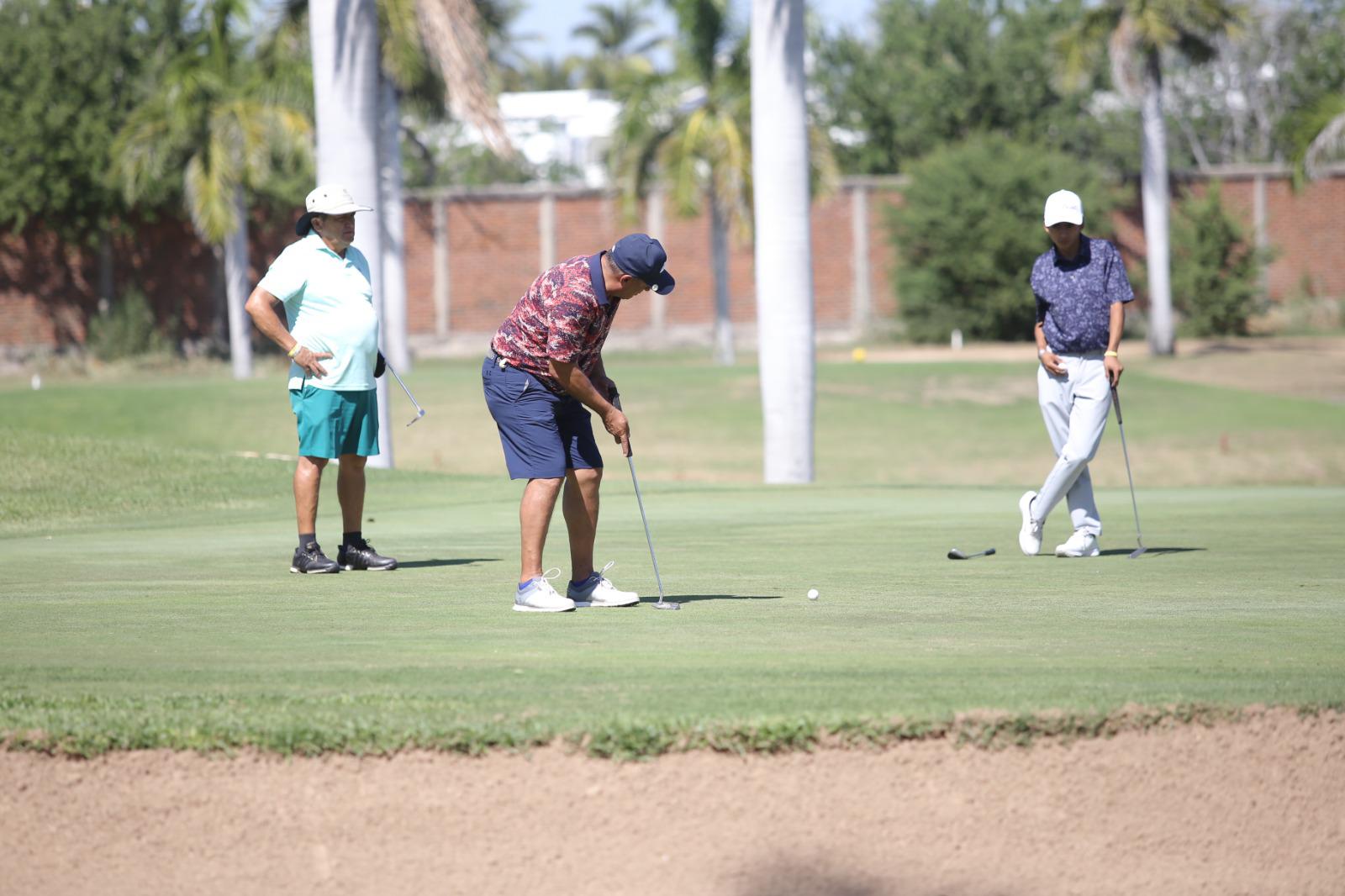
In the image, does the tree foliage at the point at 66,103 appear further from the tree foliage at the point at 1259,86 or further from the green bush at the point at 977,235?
the tree foliage at the point at 1259,86

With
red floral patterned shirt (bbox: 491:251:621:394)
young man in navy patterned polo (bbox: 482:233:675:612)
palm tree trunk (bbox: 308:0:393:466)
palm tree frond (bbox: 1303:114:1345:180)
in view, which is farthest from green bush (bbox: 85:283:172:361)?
red floral patterned shirt (bbox: 491:251:621:394)

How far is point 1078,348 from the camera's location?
416 inches

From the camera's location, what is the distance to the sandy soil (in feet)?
17.0

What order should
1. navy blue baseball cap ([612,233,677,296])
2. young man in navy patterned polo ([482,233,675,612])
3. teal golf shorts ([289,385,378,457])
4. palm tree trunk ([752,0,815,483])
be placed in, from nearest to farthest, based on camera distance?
navy blue baseball cap ([612,233,677,296]) → young man in navy patterned polo ([482,233,675,612]) → teal golf shorts ([289,385,378,457]) → palm tree trunk ([752,0,815,483])

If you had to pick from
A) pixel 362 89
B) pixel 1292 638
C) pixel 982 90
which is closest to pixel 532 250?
pixel 982 90

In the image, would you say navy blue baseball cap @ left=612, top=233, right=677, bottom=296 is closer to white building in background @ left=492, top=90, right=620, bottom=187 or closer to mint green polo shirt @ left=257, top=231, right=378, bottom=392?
mint green polo shirt @ left=257, top=231, right=378, bottom=392

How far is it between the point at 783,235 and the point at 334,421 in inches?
424

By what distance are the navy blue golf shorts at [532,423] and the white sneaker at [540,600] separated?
516 millimetres

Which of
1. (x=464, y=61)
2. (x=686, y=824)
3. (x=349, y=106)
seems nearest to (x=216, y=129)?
(x=464, y=61)

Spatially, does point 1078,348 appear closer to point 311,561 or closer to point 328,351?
point 328,351

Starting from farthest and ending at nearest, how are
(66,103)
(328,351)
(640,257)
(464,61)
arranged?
(66,103) < (464,61) < (328,351) < (640,257)

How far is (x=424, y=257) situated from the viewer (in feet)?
155

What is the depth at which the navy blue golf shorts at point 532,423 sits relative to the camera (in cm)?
799

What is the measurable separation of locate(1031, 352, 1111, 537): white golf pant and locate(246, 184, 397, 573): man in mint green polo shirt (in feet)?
13.5
